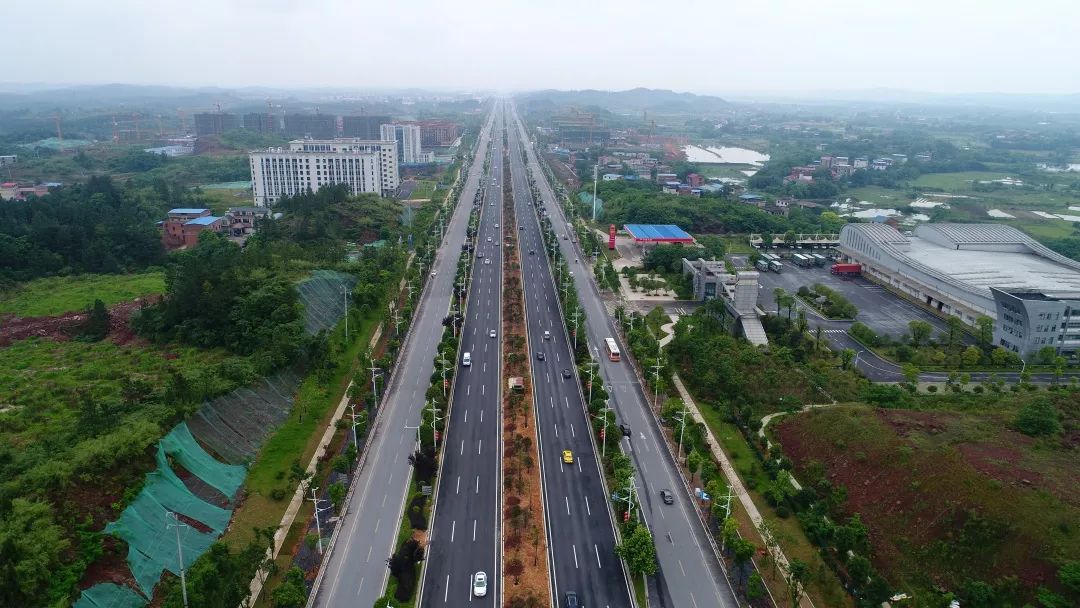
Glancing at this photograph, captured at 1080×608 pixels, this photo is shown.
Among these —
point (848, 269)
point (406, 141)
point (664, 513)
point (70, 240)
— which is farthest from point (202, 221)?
point (848, 269)

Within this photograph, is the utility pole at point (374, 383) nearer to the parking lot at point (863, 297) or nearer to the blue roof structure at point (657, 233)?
the parking lot at point (863, 297)

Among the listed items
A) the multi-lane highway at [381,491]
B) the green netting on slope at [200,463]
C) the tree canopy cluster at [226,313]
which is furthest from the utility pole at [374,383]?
the green netting on slope at [200,463]

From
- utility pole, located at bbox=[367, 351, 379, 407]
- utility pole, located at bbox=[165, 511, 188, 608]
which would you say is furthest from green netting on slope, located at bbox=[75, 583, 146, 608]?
utility pole, located at bbox=[367, 351, 379, 407]

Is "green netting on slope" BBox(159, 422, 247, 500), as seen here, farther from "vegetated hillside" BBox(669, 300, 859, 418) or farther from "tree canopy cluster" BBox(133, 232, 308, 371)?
"vegetated hillside" BBox(669, 300, 859, 418)

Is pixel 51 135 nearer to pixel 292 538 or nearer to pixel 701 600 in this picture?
pixel 292 538

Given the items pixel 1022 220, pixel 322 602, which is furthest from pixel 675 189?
pixel 322 602

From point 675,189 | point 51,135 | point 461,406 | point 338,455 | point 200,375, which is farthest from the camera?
point 51,135

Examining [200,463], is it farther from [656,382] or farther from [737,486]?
[656,382]
